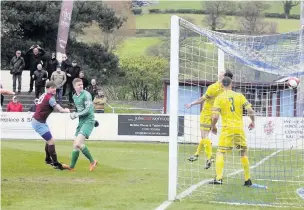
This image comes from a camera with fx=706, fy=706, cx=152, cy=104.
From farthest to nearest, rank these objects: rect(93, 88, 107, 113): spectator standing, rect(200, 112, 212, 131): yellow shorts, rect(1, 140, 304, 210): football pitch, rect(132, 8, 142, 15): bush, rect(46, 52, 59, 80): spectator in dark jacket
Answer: rect(132, 8, 142, 15): bush, rect(46, 52, 59, 80): spectator in dark jacket, rect(93, 88, 107, 113): spectator standing, rect(200, 112, 212, 131): yellow shorts, rect(1, 140, 304, 210): football pitch

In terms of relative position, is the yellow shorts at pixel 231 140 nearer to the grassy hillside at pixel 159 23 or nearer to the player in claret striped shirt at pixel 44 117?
the player in claret striped shirt at pixel 44 117

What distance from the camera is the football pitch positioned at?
10680mm

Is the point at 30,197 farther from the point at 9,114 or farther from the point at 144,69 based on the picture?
the point at 144,69

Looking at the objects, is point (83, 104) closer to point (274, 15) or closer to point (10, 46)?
point (10, 46)

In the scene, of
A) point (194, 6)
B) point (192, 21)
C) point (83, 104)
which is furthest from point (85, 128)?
point (194, 6)

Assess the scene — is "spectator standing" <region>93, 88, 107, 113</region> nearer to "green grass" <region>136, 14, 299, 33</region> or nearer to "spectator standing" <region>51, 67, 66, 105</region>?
"spectator standing" <region>51, 67, 66, 105</region>

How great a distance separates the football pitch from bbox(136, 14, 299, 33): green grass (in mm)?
37019

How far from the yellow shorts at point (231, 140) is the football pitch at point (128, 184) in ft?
2.41

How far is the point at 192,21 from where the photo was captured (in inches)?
2207

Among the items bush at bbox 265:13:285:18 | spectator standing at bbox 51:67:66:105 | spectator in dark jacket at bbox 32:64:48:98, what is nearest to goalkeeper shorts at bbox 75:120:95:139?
spectator standing at bbox 51:67:66:105

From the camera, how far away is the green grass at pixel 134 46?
191ft

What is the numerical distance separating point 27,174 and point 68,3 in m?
22.2

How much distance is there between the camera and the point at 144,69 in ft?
170

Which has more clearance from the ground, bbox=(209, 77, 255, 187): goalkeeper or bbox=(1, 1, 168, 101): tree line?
bbox=(1, 1, 168, 101): tree line
